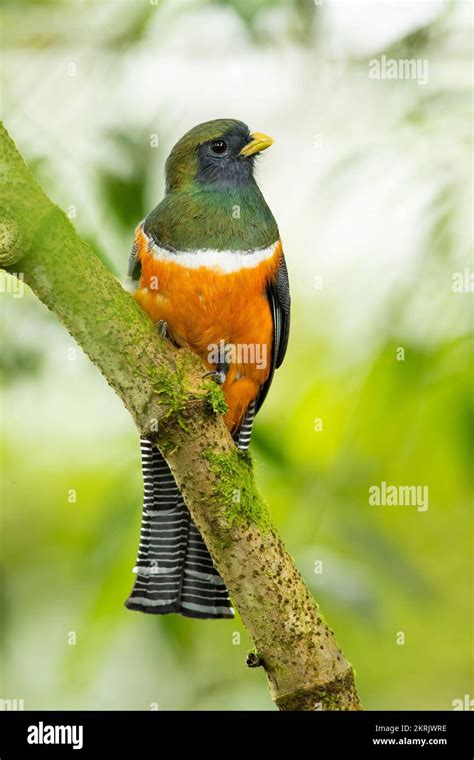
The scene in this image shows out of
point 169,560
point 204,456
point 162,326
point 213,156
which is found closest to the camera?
point 204,456

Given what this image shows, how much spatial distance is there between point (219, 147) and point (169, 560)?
1680 millimetres

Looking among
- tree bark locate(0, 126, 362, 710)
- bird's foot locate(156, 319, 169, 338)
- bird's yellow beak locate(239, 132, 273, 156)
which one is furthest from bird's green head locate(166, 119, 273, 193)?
tree bark locate(0, 126, 362, 710)

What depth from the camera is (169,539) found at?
13.2ft

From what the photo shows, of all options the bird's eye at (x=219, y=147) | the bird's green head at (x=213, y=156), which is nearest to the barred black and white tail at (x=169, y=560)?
the bird's green head at (x=213, y=156)

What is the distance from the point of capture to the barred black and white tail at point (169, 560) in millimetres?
3859

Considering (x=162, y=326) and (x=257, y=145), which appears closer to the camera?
(x=162, y=326)

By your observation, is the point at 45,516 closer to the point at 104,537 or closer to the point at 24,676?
the point at 24,676

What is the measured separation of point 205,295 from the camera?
388cm

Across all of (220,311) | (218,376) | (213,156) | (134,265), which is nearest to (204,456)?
(218,376)

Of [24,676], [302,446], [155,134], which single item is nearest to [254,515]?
[302,446]

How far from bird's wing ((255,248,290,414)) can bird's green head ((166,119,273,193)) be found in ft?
1.33

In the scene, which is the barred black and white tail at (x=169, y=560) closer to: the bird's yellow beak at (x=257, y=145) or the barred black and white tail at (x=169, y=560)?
the barred black and white tail at (x=169, y=560)

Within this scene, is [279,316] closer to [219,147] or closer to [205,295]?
[205,295]

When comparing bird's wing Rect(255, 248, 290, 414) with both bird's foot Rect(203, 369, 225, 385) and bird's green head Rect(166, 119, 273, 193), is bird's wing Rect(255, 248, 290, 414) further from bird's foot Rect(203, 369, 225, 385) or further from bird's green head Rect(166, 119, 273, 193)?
bird's green head Rect(166, 119, 273, 193)
